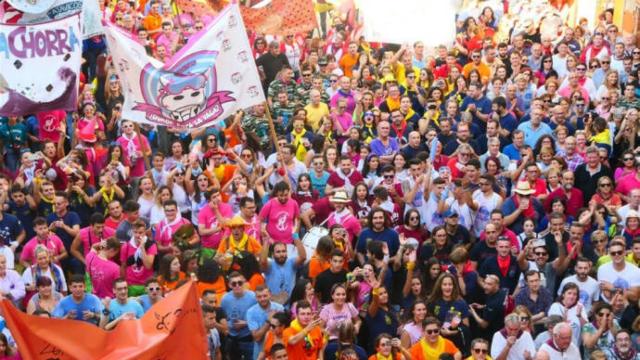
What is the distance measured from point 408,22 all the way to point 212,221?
8185mm

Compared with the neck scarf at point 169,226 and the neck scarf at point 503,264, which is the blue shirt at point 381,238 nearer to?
the neck scarf at point 503,264

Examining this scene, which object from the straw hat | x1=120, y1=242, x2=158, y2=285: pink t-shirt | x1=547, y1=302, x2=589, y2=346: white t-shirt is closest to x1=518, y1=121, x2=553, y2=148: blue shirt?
the straw hat

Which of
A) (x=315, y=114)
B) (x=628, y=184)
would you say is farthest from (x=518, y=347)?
(x=315, y=114)

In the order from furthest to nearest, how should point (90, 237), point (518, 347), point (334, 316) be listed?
1. point (90, 237)
2. point (334, 316)
3. point (518, 347)

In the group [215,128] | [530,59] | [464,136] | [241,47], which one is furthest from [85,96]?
[530,59]

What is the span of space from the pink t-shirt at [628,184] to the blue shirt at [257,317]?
510cm

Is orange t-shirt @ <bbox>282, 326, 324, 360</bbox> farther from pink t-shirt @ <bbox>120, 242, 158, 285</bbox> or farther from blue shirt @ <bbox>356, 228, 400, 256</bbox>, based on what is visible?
blue shirt @ <bbox>356, 228, 400, 256</bbox>

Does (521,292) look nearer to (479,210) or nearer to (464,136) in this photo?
(479,210)

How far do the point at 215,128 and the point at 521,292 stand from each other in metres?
5.79

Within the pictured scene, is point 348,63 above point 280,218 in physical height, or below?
below

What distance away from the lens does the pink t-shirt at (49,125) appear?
20969 mm

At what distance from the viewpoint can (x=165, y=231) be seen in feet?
57.7

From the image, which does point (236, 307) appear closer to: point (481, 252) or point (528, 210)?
point (481, 252)

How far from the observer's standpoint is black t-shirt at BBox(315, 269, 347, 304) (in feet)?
53.5
